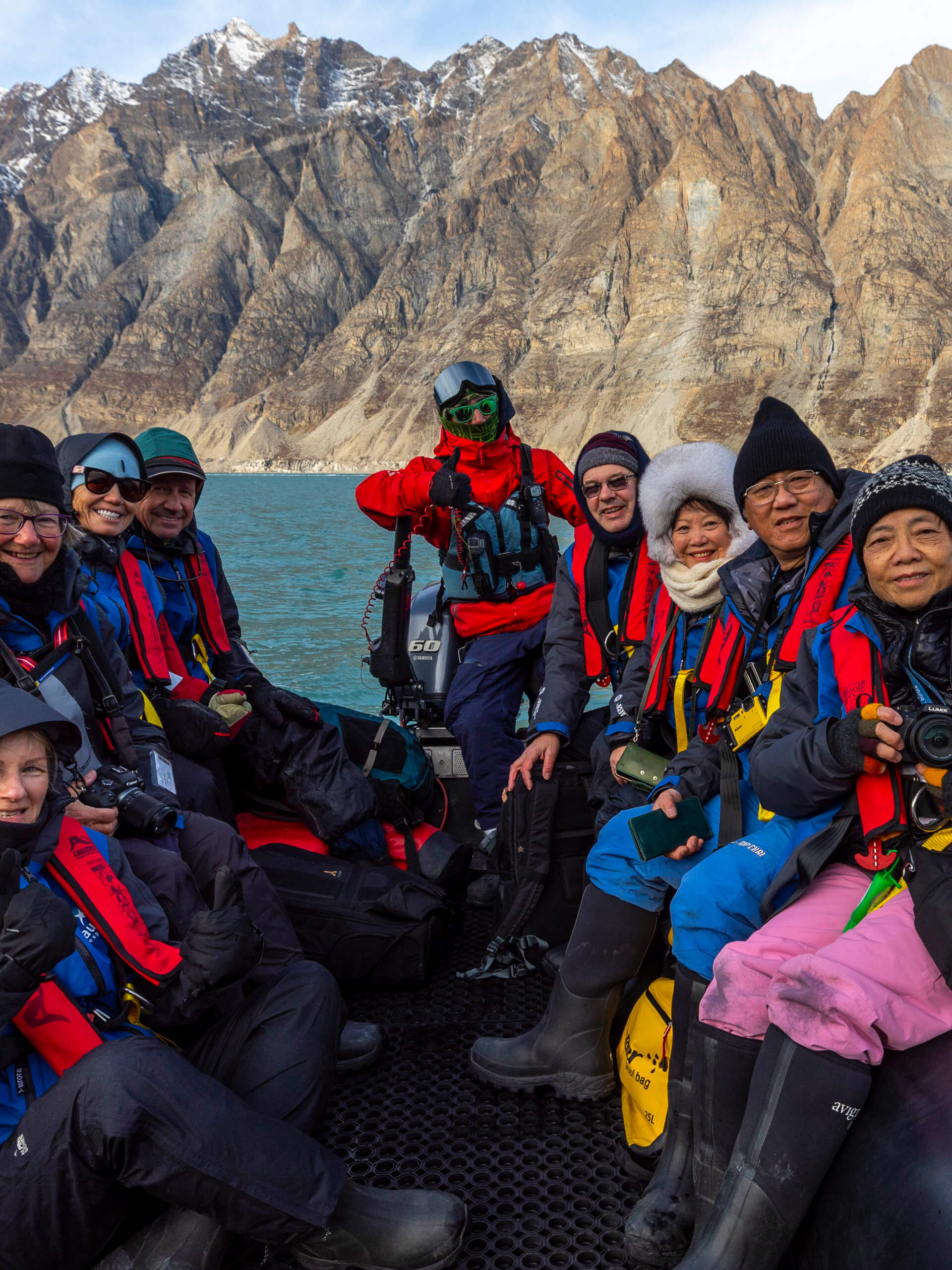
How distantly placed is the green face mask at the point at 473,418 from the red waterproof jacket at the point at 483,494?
0.04m

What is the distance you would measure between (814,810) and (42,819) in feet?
5.12

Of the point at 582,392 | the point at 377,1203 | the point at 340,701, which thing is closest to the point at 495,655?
the point at 377,1203

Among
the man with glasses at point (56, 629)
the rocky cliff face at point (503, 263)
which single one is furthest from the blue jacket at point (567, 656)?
the rocky cliff face at point (503, 263)

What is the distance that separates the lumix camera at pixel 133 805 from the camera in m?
2.24

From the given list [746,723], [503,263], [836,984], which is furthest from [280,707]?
[503,263]

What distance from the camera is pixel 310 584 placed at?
17.7 m

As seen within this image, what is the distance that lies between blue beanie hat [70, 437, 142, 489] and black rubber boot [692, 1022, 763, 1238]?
2.39m

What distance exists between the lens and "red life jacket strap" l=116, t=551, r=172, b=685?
294 centimetres

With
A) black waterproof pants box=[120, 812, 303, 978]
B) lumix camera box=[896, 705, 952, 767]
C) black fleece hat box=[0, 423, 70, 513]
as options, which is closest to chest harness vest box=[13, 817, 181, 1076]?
black waterproof pants box=[120, 812, 303, 978]

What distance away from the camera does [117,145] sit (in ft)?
476

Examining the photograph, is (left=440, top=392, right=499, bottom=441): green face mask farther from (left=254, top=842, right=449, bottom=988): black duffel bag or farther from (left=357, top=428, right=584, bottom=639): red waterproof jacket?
(left=254, top=842, right=449, bottom=988): black duffel bag

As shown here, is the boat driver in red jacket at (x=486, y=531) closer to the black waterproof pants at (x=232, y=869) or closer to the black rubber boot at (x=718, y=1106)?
the black waterproof pants at (x=232, y=869)

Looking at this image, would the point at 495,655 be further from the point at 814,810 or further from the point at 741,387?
the point at 741,387

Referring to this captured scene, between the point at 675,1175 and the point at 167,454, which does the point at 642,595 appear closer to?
the point at 675,1175
